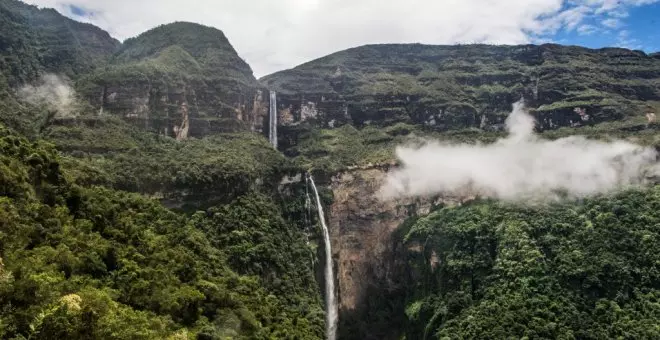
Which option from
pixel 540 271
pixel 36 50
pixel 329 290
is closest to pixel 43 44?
pixel 36 50

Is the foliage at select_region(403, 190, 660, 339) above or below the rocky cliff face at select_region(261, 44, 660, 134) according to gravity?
below

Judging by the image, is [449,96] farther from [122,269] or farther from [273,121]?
[122,269]

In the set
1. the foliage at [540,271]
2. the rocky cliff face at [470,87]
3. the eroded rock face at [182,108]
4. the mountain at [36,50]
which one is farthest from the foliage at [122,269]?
the rocky cliff face at [470,87]

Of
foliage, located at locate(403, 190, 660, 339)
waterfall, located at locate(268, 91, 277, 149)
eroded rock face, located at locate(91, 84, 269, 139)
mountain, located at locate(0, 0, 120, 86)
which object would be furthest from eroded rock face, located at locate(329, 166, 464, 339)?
mountain, located at locate(0, 0, 120, 86)

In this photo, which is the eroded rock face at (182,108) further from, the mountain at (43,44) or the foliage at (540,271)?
the foliage at (540,271)

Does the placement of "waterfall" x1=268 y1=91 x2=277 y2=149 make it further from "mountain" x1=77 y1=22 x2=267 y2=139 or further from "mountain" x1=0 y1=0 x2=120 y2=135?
"mountain" x1=0 y1=0 x2=120 y2=135

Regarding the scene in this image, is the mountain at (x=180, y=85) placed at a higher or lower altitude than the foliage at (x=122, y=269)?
higher
